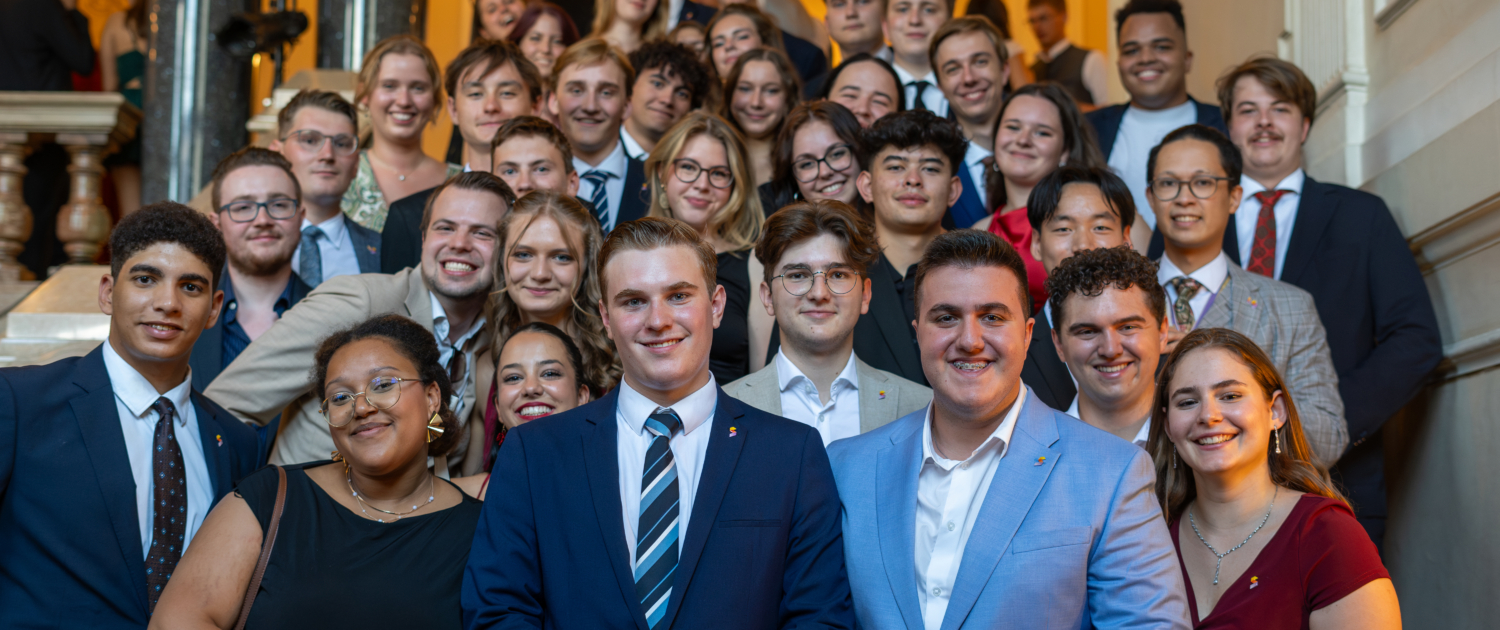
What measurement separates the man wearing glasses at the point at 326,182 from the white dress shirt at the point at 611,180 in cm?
87

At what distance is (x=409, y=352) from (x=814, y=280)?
110 cm

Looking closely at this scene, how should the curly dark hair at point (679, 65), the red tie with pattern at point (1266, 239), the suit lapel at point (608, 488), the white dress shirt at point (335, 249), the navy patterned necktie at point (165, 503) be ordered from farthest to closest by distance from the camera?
1. the curly dark hair at point (679, 65)
2. the white dress shirt at point (335, 249)
3. the red tie with pattern at point (1266, 239)
4. the navy patterned necktie at point (165, 503)
5. the suit lapel at point (608, 488)

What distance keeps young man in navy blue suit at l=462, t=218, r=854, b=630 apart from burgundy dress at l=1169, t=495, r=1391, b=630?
0.94 metres

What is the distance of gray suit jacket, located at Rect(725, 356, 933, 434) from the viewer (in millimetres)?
3303

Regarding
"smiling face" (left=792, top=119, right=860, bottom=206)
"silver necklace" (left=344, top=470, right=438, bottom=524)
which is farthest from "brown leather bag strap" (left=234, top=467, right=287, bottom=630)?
"smiling face" (left=792, top=119, right=860, bottom=206)

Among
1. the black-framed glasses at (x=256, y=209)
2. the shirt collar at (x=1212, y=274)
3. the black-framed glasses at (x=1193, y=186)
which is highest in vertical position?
the black-framed glasses at (x=1193, y=186)

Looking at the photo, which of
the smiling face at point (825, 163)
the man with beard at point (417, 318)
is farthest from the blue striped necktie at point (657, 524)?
the smiling face at point (825, 163)

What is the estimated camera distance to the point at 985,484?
2.62m

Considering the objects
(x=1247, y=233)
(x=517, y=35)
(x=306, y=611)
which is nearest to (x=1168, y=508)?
(x=1247, y=233)

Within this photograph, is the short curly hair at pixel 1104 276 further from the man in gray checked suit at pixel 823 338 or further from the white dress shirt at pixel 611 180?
the white dress shirt at pixel 611 180

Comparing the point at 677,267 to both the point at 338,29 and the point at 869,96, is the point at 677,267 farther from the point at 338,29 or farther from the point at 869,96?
the point at 338,29

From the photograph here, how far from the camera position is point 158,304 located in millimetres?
3061

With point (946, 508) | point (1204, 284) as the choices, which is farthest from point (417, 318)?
point (1204, 284)

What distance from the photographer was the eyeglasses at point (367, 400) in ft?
9.42
